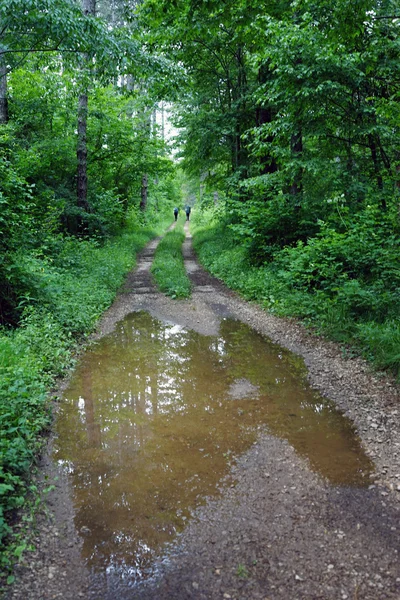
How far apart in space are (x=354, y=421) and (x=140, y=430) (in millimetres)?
2520

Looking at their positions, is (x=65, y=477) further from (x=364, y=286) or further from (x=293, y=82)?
(x=293, y=82)

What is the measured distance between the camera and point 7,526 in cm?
284

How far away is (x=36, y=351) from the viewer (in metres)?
5.96

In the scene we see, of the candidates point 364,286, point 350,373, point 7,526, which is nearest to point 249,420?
point 350,373

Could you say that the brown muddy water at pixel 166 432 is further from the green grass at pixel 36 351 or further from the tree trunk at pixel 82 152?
the tree trunk at pixel 82 152

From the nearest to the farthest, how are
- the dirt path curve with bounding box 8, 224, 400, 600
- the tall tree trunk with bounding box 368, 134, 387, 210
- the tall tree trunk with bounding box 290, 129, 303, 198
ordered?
the dirt path curve with bounding box 8, 224, 400, 600, the tall tree trunk with bounding box 368, 134, 387, 210, the tall tree trunk with bounding box 290, 129, 303, 198

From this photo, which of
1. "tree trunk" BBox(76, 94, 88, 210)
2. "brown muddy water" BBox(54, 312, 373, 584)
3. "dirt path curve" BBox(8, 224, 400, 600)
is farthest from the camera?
"tree trunk" BBox(76, 94, 88, 210)

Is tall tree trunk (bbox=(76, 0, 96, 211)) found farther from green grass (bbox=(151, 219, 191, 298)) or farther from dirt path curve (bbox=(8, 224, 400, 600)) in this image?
dirt path curve (bbox=(8, 224, 400, 600))

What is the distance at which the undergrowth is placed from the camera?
6.35 metres

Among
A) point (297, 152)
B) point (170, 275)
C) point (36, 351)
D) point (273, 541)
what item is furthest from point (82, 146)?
point (273, 541)

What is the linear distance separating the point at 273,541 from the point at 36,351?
4393mm

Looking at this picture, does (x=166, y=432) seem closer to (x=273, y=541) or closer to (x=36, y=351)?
(x=273, y=541)

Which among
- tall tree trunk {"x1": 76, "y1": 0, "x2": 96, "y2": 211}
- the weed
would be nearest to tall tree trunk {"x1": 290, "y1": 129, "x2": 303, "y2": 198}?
tall tree trunk {"x1": 76, "y1": 0, "x2": 96, "y2": 211}

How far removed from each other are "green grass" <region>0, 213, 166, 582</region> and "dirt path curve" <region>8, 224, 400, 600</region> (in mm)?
304
